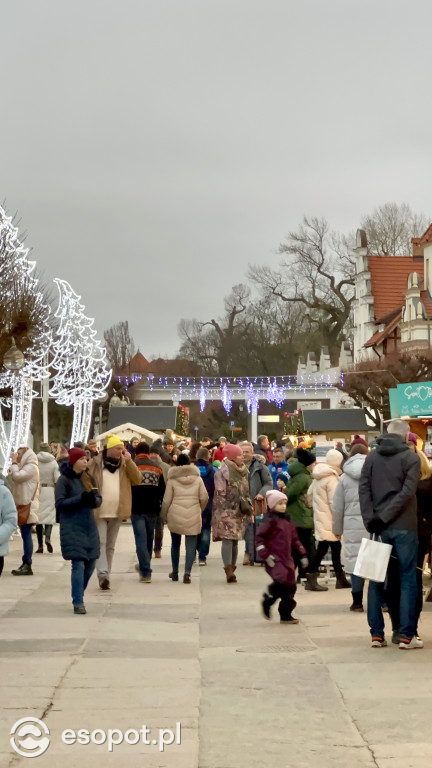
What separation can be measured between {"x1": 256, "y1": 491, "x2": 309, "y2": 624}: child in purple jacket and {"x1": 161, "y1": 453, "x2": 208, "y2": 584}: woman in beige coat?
394 cm

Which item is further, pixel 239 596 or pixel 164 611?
pixel 239 596

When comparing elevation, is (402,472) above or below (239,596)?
above

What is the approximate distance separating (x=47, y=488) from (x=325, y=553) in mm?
7757

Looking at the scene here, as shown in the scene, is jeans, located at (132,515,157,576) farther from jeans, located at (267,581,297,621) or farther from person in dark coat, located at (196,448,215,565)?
jeans, located at (267,581,297,621)

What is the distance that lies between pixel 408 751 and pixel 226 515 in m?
11.7

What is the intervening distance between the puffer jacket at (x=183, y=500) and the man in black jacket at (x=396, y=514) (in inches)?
269

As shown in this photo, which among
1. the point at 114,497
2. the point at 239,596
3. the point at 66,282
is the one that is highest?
the point at 66,282

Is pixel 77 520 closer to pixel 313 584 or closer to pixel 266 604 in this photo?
pixel 266 604

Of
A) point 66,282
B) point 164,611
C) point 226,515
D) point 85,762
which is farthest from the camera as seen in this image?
point 66,282

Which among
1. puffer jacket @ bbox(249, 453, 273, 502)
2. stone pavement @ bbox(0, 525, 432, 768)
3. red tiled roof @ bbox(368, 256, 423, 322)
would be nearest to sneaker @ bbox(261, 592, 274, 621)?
stone pavement @ bbox(0, 525, 432, 768)

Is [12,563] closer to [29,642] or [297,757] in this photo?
[29,642]

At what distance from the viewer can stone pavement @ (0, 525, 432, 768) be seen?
809 cm

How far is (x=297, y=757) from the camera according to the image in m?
7.93

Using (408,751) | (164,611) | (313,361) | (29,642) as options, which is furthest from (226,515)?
(313,361)
